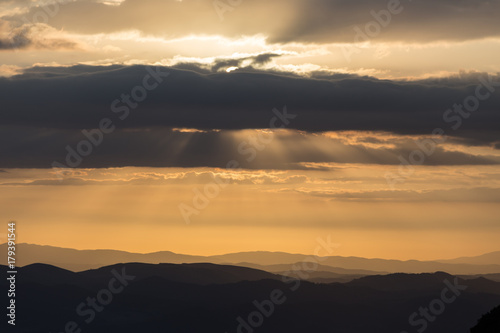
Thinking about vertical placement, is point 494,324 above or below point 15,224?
below

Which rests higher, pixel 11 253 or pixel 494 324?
pixel 11 253

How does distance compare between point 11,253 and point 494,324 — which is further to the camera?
point 11,253

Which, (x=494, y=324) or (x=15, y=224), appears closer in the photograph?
(x=494, y=324)

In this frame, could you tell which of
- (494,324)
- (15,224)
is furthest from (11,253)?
(494,324)

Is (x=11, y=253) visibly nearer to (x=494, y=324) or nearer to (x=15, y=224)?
(x=15, y=224)
